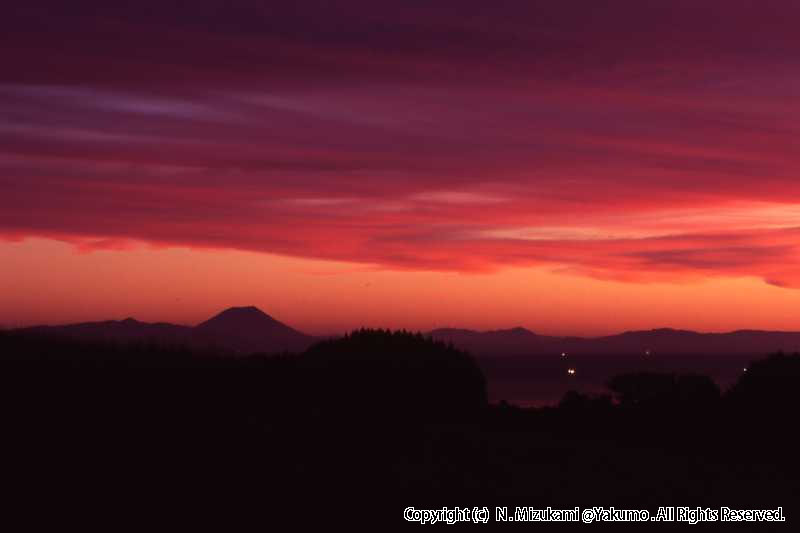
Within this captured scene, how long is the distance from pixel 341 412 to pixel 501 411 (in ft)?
17.1

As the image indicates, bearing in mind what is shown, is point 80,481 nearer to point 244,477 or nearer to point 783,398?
point 244,477

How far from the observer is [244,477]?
48.7 ft

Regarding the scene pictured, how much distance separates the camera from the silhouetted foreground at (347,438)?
568 inches

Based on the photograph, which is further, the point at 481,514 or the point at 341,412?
the point at 341,412

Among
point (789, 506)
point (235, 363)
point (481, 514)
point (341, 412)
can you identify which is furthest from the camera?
point (235, 363)

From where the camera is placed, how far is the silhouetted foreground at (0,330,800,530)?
14438 millimetres

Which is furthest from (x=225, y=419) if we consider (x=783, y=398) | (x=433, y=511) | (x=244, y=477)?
(x=783, y=398)

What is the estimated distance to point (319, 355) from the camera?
24.7 meters

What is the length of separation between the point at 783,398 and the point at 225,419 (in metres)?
13.0

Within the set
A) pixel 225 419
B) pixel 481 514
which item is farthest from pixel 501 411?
pixel 481 514

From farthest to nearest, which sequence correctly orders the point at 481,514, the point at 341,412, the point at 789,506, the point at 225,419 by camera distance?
the point at 341,412 → the point at 225,419 → the point at 789,506 → the point at 481,514

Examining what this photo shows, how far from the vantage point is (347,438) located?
17.3 metres

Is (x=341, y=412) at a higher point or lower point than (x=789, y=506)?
higher

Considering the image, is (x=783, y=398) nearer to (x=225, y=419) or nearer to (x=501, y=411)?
(x=501, y=411)
